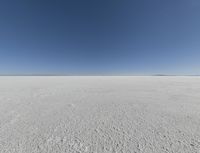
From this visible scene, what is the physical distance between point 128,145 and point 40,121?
2.63 metres

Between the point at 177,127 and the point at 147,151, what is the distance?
1391 millimetres

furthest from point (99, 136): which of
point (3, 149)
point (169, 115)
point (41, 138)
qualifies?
point (169, 115)

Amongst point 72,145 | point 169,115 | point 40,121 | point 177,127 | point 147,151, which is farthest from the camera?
point 169,115

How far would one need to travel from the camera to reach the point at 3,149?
6.33 feet

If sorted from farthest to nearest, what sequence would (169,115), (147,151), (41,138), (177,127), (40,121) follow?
(169,115) < (40,121) < (177,127) < (41,138) < (147,151)

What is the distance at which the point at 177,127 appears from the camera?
266cm

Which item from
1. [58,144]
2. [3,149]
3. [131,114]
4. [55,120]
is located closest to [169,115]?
[131,114]

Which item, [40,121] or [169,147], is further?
[40,121]

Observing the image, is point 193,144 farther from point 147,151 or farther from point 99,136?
point 99,136

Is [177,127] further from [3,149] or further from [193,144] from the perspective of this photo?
[3,149]

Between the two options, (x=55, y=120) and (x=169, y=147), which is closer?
(x=169, y=147)

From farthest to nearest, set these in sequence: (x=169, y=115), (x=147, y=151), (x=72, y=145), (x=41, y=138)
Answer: (x=169, y=115), (x=41, y=138), (x=72, y=145), (x=147, y=151)

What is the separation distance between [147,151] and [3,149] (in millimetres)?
2778

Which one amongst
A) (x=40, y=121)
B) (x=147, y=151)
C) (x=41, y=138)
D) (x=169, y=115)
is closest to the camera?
(x=147, y=151)
